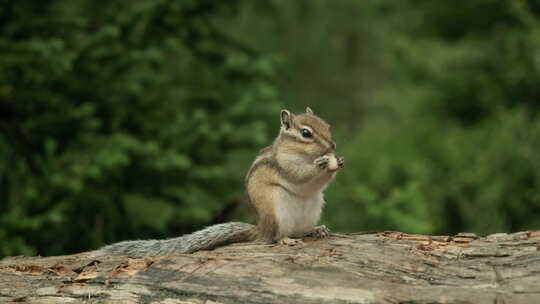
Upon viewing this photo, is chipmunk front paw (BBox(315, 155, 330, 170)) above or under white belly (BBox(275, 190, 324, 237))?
above

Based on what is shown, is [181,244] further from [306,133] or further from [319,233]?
[306,133]

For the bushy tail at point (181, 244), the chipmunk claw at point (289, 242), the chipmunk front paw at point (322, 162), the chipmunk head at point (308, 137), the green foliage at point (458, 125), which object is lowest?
the bushy tail at point (181, 244)

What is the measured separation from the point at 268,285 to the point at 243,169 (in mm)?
4745

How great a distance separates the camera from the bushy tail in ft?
15.6

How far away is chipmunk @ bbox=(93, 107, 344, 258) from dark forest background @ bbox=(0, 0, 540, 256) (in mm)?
467

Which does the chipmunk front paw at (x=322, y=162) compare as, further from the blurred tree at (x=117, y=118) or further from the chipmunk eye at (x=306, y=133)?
the blurred tree at (x=117, y=118)

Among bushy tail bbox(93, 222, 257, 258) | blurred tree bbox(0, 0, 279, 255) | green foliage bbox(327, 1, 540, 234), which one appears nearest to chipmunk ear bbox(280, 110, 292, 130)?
bushy tail bbox(93, 222, 257, 258)

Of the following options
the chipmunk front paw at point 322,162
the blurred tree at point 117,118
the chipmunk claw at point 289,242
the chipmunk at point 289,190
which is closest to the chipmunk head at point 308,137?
the chipmunk at point 289,190

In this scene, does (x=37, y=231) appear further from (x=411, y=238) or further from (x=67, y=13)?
(x=411, y=238)

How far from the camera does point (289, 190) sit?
16.7ft

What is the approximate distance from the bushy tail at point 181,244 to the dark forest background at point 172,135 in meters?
0.57

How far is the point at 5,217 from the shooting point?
6.51 meters

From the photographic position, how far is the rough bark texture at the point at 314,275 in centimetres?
389

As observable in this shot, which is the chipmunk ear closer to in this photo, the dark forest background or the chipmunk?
the chipmunk
